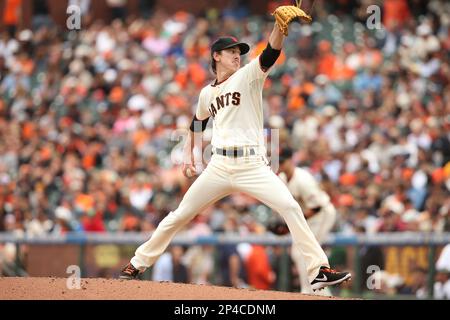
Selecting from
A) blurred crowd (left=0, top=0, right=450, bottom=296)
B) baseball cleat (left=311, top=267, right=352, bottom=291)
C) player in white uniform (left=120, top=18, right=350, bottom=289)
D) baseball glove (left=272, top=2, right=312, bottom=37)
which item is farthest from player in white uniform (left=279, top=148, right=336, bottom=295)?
baseball glove (left=272, top=2, right=312, bottom=37)

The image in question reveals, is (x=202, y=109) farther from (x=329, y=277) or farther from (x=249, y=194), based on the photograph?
(x=329, y=277)

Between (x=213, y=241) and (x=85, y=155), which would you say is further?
(x=85, y=155)

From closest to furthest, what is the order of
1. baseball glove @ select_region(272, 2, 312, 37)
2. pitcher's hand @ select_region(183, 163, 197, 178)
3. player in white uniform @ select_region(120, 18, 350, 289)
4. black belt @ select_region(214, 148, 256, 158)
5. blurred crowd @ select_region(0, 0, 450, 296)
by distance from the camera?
baseball glove @ select_region(272, 2, 312, 37), player in white uniform @ select_region(120, 18, 350, 289), black belt @ select_region(214, 148, 256, 158), pitcher's hand @ select_region(183, 163, 197, 178), blurred crowd @ select_region(0, 0, 450, 296)

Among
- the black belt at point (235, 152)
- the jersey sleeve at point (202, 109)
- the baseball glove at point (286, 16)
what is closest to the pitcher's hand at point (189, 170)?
the jersey sleeve at point (202, 109)

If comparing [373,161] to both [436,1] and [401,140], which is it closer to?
[401,140]

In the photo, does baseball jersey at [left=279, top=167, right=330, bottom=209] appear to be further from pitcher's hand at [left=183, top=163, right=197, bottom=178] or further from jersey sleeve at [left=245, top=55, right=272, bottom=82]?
jersey sleeve at [left=245, top=55, right=272, bottom=82]

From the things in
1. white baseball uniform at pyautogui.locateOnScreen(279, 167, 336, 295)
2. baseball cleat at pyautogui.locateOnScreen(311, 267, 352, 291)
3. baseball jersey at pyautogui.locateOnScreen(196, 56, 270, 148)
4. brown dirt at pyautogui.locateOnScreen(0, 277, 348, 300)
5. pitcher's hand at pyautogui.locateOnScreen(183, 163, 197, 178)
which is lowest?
brown dirt at pyautogui.locateOnScreen(0, 277, 348, 300)
